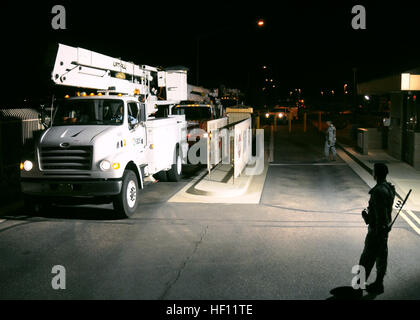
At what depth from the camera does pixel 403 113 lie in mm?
19594

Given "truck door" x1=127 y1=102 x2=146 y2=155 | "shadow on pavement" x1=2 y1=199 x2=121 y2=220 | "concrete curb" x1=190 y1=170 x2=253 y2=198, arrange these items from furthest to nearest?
"concrete curb" x1=190 y1=170 x2=253 y2=198
"truck door" x1=127 y1=102 x2=146 y2=155
"shadow on pavement" x1=2 y1=199 x2=121 y2=220

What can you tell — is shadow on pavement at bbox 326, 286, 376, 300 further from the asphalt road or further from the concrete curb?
the concrete curb

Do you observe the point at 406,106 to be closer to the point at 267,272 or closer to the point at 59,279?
the point at 267,272

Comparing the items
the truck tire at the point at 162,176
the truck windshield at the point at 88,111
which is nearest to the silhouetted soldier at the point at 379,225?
the truck windshield at the point at 88,111

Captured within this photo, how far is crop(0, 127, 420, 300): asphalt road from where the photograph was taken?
→ 5906 millimetres

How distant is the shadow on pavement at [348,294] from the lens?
5.57 metres

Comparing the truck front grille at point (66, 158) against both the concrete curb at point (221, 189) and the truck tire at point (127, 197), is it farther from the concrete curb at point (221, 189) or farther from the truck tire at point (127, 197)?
A: the concrete curb at point (221, 189)

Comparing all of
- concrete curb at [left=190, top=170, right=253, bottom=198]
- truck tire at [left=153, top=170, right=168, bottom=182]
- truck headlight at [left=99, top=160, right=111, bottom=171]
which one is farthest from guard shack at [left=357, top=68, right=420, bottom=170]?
truck headlight at [left=99, top=160, right=111, bottom=171]

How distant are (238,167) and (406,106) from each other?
9369 millimetres

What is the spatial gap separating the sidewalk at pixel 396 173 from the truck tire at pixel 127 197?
5478mm

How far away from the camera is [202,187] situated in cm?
1262

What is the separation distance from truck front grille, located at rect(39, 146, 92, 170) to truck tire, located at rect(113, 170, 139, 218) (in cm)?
80

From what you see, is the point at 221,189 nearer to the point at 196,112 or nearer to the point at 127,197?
the point at 127,197

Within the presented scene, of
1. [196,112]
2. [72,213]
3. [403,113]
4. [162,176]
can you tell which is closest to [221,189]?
[162,176]
